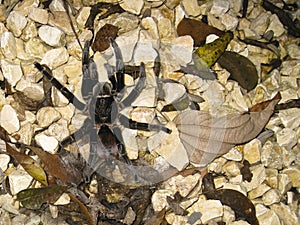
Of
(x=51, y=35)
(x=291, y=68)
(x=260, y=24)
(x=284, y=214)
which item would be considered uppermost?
(x=51, y=35)

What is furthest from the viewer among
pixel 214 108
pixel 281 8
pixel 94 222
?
pixel 281 8

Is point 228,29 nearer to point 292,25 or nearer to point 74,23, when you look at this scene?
point 292,25

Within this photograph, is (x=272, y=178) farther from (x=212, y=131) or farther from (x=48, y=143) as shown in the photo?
(x=48, y=143)

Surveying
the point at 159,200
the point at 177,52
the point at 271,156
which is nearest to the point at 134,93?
the point at 177,52

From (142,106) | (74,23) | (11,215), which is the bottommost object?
(11,215)

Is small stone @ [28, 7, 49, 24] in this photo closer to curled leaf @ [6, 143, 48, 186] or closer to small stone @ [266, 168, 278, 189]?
curled leaf @ [6, 143, 48, 186]

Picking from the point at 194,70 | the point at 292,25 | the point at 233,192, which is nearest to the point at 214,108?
the point at 194,70
